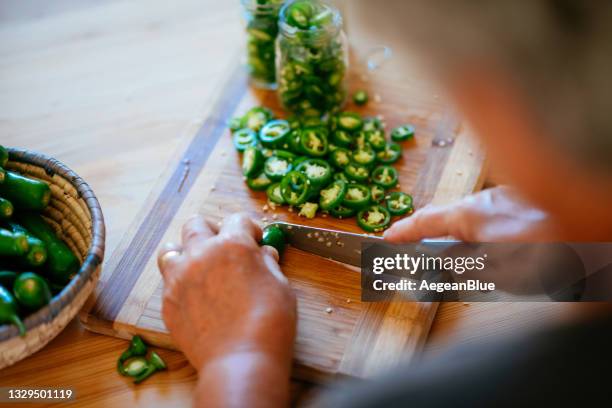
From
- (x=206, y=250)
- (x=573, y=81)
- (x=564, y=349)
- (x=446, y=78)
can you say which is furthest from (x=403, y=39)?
(x=206, y=250)

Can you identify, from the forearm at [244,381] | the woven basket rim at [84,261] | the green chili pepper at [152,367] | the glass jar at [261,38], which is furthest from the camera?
the glass jar at [261,38]

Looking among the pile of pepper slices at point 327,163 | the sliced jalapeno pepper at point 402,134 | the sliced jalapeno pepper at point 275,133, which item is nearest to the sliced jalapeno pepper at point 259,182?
the pile of pepper slices at point 327,163

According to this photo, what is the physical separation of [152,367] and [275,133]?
0.70 meters

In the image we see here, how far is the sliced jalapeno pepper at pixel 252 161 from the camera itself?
1.71 metres

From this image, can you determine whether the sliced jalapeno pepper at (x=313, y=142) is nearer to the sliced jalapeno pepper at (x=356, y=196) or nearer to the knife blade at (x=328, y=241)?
the sliced jalapeno pepper at (x=356, y=196)

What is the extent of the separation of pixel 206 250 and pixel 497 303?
2.01 ft

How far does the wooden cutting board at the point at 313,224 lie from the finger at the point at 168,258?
87 mm

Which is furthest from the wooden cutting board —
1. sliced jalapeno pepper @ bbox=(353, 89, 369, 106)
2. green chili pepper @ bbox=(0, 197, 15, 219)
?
green chili pepper @ bbox=(0, 197, 15, 219)

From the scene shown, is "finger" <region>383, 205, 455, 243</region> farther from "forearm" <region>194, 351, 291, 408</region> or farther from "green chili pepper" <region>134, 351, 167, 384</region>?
"green chili pepper" <region>134, 351, 167, 384</region>

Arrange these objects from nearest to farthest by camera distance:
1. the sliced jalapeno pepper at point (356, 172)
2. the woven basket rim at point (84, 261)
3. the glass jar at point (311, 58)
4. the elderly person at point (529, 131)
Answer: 1. the elderly person at point (529, 131)
2. the woven basket rim at point (84, 261)
3. the sliced jalapeno pepper at point (356, 172)
4. the glass jar at point (311, 58)

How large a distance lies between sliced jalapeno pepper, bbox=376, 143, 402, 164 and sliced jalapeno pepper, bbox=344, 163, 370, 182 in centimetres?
6

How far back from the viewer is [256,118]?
6.12ft

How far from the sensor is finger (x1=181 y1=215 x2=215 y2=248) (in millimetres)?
1429

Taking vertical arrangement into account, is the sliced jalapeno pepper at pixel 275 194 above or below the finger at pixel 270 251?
below
